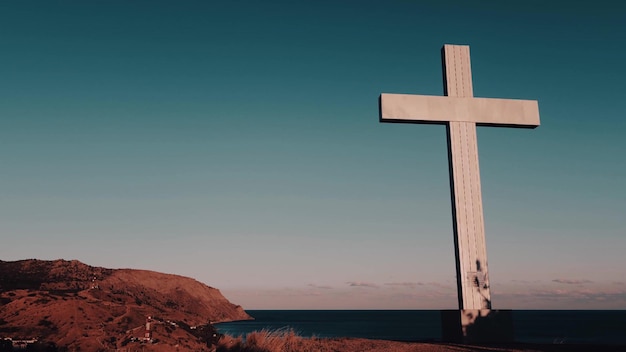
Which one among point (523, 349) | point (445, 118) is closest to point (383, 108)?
point (445, 118)

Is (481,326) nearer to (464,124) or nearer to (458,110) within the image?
(464,124)

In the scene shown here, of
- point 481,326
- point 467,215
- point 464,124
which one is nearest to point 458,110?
point 464,124

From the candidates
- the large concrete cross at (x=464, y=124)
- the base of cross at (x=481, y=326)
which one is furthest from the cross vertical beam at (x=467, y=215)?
the base of cross at (x=481, y=326)

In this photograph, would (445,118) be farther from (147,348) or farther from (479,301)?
(147,348)

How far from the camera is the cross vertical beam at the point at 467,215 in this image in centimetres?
1341

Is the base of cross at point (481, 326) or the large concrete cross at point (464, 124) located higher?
the large concrete cross at point (464, 124)

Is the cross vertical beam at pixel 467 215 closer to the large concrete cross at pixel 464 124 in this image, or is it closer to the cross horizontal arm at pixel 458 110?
the large concrete cross at pixel 464 124

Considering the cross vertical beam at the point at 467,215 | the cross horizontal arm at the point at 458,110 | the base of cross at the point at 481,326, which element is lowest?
the base of cross at the point at 481,326

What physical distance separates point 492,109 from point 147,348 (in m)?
11.0

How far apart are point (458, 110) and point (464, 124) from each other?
0.41 meters

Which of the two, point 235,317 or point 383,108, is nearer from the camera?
point 383,108

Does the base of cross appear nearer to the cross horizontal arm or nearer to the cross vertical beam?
the cross vertical beam

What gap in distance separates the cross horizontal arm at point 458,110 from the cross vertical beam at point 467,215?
0.23 m

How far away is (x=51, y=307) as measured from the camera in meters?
17.1
